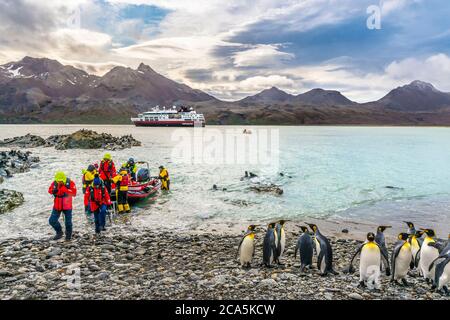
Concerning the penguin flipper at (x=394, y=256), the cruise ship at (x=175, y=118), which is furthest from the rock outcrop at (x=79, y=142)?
the cruise ship at (x=175, y=118)

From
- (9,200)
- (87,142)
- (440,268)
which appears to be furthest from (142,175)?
(87,142)

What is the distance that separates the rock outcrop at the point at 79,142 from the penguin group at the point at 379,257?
41329mm

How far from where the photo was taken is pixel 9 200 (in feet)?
47.4

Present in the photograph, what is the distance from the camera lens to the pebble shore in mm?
6254

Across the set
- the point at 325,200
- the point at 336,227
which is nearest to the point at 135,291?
the point at 336,227

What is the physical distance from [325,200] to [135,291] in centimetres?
1403

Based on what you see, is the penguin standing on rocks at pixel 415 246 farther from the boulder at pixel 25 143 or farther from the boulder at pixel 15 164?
the boulder at pixel 25 143

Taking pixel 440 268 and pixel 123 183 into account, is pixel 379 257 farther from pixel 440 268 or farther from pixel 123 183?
pixel 123 183

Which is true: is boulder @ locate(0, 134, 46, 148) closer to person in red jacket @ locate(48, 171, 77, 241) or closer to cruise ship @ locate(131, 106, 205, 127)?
person in red jacket @ locate(48, 171, 77, 241)

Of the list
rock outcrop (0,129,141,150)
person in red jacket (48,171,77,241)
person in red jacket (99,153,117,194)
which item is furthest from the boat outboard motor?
rock outcrop (0,129,141,150)

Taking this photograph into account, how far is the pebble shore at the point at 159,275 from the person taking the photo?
6254 millimetres

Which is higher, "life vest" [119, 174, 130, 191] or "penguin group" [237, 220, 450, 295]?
"life vest" [119, 174, 130, 191]

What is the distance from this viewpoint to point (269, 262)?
8031 mm

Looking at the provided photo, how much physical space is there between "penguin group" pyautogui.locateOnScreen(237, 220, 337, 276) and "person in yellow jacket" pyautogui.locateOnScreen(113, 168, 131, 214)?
7084mm
